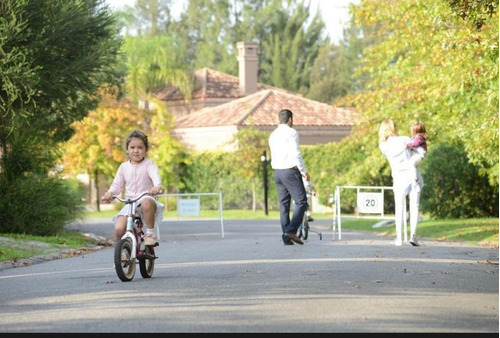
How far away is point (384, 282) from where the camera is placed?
1176cm

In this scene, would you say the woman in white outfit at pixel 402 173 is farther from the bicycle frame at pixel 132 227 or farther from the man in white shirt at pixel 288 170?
the bicycle frame at pixel 132 227

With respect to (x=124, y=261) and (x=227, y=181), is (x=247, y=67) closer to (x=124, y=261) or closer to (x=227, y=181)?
(x=227, y=181)

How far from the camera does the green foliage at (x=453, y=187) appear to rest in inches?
1199

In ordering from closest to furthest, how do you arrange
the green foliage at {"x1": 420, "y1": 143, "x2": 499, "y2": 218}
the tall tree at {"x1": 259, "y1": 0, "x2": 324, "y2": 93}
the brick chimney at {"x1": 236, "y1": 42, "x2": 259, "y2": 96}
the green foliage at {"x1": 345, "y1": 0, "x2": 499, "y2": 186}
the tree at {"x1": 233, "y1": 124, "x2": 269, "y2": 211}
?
the green foliage at {"x1": 345, "y1": 0, "x2": 499, "y2": 186}
the green foliage at {"x1": 420, "y1": 143, "x2": 499, "y2": 218}
the tree at {"x1": 233, "y1": 124, "x2": 269, "y2": 211}
the brick chimney at {"x1": 236, "y1": 42, "x2": 259, "y2": 96}
the tall tree at {"x1": 259, "y1": 0, "x2": 324, "y2": 93}

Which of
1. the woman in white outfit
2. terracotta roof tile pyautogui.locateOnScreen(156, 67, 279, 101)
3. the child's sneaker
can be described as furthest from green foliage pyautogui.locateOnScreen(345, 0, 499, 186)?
terracotta roof tile pyautogui.locateOnScreen(156, 67, 279, 101)

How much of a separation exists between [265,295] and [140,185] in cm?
283

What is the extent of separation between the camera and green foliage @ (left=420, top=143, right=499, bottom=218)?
30453mm

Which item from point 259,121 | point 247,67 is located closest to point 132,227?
point 259,121

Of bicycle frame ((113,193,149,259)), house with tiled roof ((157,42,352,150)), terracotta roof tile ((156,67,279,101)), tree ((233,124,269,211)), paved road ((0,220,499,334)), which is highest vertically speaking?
terracotta roof tile ((156,67,279,101))

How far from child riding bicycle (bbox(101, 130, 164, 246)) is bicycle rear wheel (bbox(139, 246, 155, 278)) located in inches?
5.3

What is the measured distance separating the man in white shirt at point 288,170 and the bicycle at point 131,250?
5.96 meters

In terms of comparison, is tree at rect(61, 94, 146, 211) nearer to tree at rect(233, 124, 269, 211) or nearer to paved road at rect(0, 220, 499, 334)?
tree at rect(233, 124, 269, 211)

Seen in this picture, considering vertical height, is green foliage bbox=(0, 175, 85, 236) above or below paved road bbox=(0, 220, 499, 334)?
above

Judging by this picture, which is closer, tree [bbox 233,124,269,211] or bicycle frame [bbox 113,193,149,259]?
bicycle frame [bbox 113,193,149,259]
